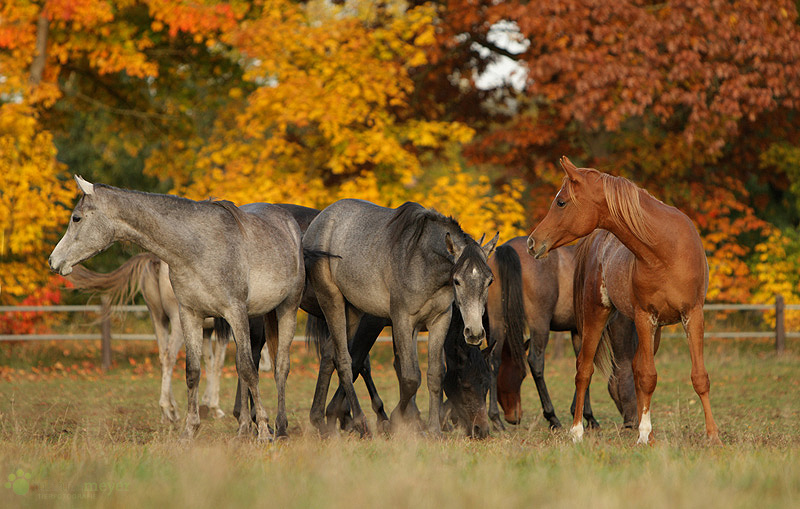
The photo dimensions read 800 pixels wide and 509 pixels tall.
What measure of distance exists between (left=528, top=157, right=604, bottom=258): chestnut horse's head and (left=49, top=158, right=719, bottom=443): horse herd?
0.01 metres

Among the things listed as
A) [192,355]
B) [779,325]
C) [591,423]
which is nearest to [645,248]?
[591,423]

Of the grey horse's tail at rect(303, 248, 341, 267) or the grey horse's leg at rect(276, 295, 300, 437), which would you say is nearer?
the grey horse's leg at rect(276, 295, 300, 437)

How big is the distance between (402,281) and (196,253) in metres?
1.62

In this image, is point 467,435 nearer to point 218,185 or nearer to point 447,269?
point 447,269

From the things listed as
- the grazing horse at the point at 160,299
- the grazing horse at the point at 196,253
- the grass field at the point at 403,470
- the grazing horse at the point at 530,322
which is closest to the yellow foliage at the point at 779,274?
the grass field at the point at 403,470

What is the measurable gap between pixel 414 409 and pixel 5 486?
12.8 feet

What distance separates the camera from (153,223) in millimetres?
6469

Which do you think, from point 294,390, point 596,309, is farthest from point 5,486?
point 294,390

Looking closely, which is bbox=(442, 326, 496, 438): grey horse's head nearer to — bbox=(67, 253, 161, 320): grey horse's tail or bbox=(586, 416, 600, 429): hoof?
bbox=(586, 416, 600, 429): hoof

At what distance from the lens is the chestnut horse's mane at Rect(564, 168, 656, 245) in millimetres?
6328

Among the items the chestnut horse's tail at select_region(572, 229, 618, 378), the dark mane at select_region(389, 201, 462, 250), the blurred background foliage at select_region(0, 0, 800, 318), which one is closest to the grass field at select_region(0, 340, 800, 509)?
the chestnut horse's tail at select_region(572, 229, 618, 378)

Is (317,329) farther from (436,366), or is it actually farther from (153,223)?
(153,223)

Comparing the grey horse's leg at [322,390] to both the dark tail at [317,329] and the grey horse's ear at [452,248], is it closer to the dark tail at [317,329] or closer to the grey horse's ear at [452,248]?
the dark tail at [317,329]

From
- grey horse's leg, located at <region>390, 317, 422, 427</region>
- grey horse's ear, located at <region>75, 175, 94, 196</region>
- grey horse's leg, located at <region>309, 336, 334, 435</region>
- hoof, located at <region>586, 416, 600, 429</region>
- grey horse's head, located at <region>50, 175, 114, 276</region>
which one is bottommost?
hoof, located at <region>586, 416, 600, 429</region>
